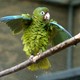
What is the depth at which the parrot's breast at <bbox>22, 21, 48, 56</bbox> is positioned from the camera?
3.89 ft

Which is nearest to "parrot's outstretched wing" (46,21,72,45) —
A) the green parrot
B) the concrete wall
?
the green parrot

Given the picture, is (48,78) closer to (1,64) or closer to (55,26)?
(1,64)

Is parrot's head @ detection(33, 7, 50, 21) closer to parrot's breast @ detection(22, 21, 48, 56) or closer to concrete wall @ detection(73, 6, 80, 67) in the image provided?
parrot's breast @ detection(22, 21, 48, 56)

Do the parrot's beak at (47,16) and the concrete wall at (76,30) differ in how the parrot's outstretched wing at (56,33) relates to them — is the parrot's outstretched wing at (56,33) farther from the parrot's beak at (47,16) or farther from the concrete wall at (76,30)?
the concrete wall at (76,30)

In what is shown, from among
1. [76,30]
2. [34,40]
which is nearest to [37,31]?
[34,40]

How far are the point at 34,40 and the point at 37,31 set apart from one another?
39 millimetres

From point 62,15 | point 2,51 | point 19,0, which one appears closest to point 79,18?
point 62,15

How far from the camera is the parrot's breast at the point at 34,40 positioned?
119 centimetres

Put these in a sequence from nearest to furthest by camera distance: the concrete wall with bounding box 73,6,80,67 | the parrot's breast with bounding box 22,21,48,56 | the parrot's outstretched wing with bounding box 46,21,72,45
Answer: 1. the parrot's outstretched wing with bounding box 46,21,72,45
2. the parrot's breast with bounding box 22,21,48,56
3. the concrete wall with bounding box 73,6,80,67

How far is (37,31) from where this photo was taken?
122cm

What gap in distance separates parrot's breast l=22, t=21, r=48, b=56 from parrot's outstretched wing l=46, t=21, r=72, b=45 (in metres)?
0.03

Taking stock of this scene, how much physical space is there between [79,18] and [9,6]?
3.06ft

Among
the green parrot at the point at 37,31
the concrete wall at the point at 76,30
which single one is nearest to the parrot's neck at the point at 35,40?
the green parrot at the point at 37,31

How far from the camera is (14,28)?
1.19 meters
